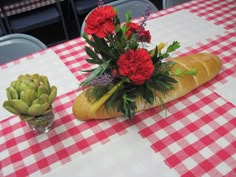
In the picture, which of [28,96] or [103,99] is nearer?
[28,96]

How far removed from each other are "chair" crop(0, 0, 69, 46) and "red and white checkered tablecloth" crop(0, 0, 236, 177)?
4.92 ft

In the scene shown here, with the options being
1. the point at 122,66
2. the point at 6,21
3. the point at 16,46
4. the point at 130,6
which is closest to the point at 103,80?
the point at 122,66

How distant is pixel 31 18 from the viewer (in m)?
2.38

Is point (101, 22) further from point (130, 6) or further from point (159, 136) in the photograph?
point (130, 6)

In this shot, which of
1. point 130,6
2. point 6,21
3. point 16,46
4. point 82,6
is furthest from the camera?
point 82,6

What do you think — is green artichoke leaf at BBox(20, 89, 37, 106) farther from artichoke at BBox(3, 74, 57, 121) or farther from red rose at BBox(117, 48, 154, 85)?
red rose at BBox(117, 48, 154, 85)

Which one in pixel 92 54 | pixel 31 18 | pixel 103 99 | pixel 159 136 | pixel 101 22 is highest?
pixel 101 22

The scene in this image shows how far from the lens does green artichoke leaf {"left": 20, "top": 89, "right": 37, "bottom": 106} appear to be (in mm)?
716

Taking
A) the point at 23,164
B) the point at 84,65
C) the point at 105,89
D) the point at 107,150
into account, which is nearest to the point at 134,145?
the point at 107,150

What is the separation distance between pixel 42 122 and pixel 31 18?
1798 mm

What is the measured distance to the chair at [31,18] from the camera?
2.28 metres

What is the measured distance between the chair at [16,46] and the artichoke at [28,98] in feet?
1.92

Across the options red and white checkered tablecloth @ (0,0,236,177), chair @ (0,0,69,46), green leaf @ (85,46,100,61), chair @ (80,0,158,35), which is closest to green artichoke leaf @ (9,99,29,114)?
red and white checkered tablecloth @ (0,0,236,177)

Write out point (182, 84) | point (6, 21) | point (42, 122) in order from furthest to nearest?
point (6, 21)
point (182, 84)
point (42, 122)
